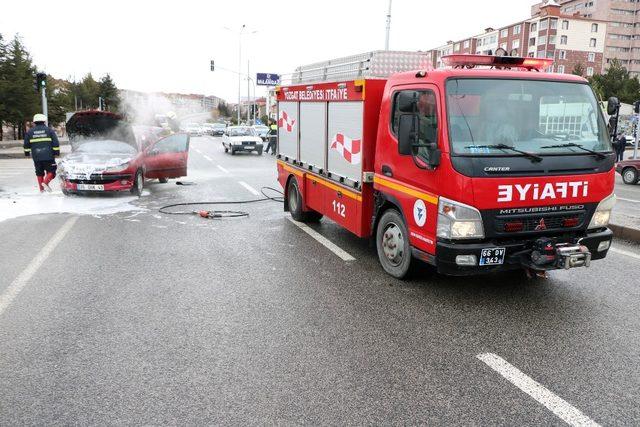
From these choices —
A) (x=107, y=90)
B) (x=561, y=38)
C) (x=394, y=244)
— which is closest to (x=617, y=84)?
(x=561, y=38)

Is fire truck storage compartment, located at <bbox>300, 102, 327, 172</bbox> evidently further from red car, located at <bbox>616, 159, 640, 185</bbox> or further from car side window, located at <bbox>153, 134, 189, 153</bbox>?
red car, located at <bbox>616, 159, 640, 185</bbox>

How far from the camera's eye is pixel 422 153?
5.12 m

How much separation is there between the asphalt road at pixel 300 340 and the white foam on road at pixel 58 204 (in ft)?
10.2

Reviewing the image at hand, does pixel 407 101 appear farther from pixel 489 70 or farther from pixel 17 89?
pixel 17 89

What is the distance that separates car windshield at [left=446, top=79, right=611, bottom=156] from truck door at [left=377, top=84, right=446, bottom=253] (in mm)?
203

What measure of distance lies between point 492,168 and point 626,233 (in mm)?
4876

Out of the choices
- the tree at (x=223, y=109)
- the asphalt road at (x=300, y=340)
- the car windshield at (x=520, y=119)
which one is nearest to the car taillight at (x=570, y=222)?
the car windshield at (x=520, y=119)

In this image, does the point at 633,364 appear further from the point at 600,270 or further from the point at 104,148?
the point at 104,148

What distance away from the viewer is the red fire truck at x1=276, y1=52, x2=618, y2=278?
4742 mm

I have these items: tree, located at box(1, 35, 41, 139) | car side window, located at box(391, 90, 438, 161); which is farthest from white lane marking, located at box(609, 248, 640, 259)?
tree, located at box(1, 35, 41, 139)

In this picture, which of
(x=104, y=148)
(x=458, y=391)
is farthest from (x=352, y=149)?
(x=104, y=148)

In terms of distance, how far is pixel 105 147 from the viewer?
12.8 m

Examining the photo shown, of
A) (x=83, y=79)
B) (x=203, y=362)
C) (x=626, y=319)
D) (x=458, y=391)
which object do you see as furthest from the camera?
(x=83, y=79)

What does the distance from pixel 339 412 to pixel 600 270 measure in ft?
14.9
